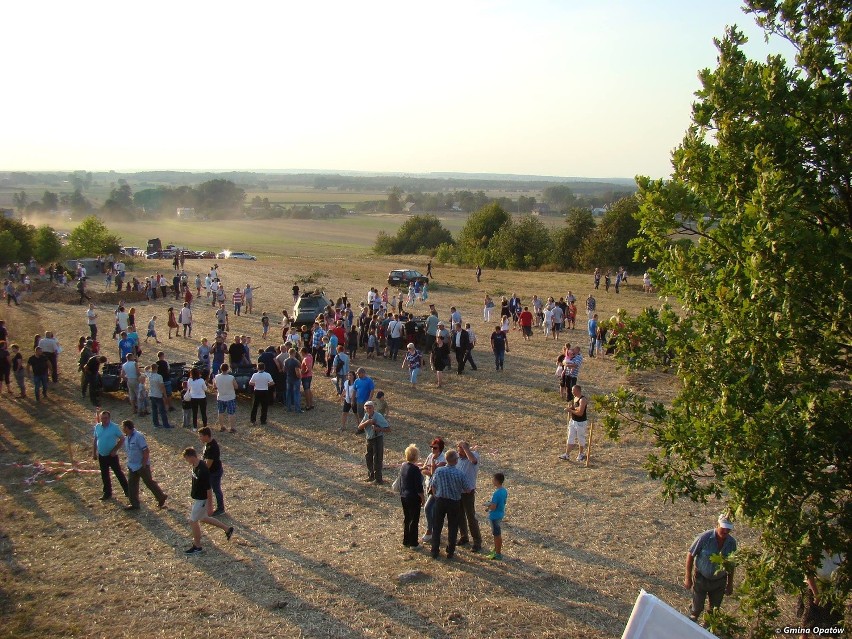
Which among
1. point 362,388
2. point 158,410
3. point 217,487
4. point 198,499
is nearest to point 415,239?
point 158,410

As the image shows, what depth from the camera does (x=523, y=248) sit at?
5738cm

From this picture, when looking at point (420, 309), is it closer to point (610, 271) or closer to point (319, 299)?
point (319, 299)

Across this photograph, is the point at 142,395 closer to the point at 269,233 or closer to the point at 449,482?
the point at 449,482

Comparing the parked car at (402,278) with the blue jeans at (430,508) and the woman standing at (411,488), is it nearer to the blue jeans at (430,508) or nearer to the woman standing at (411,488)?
the woman standing at (411,488)

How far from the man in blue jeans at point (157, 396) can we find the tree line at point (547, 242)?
121 feet

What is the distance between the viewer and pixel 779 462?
541 cm

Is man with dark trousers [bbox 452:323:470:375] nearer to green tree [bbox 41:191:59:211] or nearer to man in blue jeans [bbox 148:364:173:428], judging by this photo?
man in blue jeans [bbox 148:364:173:428]

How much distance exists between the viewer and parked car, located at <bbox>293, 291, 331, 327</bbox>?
2556 cm

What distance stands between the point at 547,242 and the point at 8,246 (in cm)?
3874

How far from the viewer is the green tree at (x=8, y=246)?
48281mm

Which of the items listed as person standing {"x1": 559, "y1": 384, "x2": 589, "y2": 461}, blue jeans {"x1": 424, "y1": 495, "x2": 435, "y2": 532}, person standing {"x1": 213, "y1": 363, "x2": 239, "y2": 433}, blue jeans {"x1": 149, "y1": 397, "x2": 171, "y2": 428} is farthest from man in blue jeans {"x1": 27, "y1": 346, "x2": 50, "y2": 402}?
person standing {"x1": 559, "y1": 384, "x2": 589, "y2": 461}

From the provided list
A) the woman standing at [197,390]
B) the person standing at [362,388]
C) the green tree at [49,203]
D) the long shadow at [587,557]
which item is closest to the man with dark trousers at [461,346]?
the person standing at [362,388]

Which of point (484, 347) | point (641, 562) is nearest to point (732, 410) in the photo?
point (641, 562)

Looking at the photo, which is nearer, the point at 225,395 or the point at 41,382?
the point at 225,395
